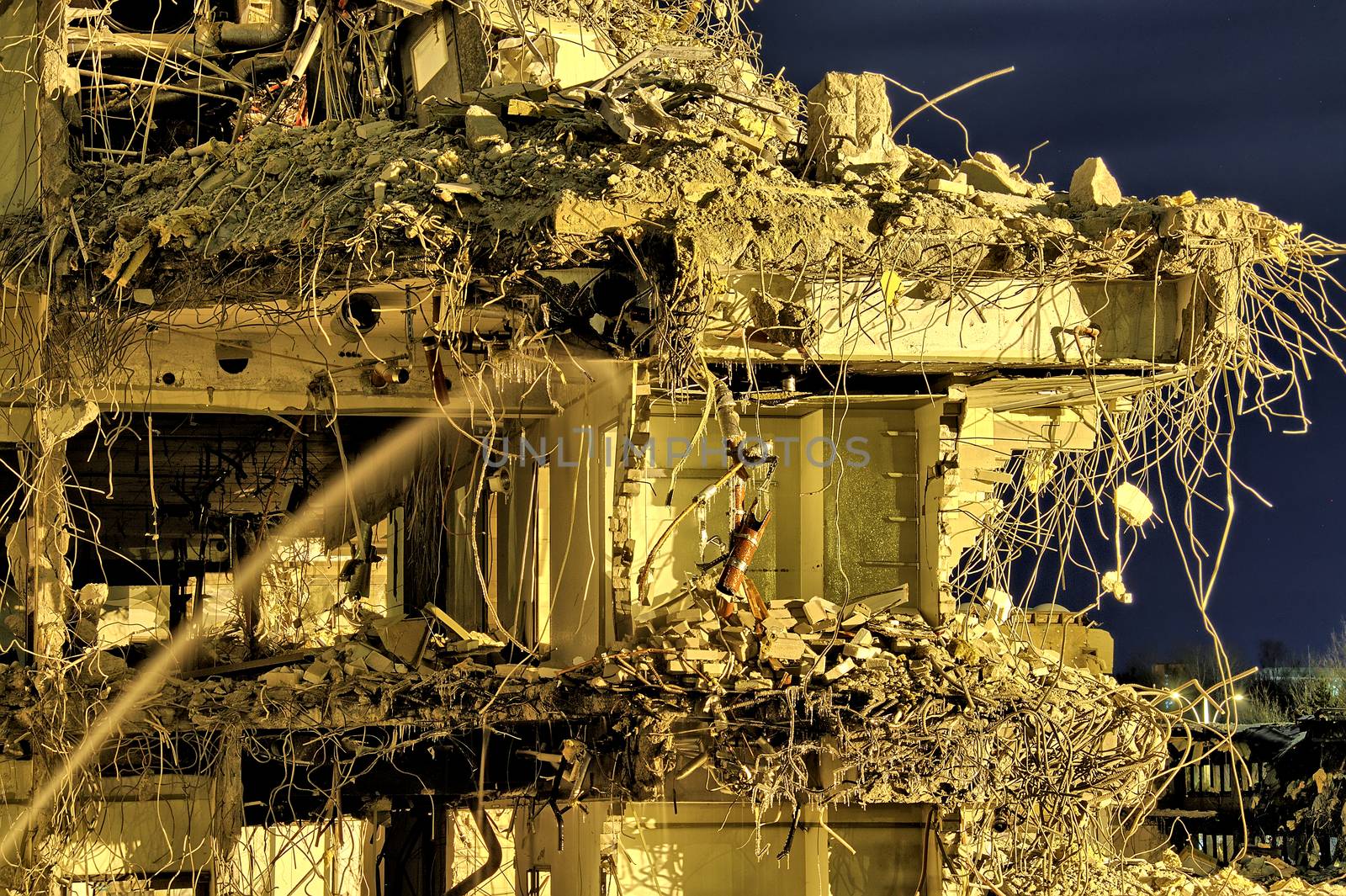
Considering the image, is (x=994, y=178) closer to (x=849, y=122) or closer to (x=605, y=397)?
(x=849, y=122)

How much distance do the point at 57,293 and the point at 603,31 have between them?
5359 millimetres

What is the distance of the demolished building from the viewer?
37.4 ft

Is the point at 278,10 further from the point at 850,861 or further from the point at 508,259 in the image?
→ the point at 850,861

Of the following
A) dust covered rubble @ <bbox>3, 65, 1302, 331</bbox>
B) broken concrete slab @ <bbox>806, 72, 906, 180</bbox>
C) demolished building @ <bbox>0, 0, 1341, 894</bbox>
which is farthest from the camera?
broken concrete slab @ <bbox>806, 72, 906, 180</bbox>

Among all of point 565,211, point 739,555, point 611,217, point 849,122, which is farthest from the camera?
point 849,122

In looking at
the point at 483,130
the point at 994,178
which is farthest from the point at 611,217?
the point at 994,178

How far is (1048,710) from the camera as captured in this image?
481 inches

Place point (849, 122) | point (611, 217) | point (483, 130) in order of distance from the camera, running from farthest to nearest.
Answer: point (849, 122) → point (483, 130) → point (611, 217)

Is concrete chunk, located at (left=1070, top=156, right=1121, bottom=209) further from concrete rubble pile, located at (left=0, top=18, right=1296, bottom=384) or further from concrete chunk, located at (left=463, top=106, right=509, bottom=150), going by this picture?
concrete chunk, located at (left=463, top=106, right=509, bottom=150)

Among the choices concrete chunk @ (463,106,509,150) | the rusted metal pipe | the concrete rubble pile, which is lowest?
the rusted metal pipe

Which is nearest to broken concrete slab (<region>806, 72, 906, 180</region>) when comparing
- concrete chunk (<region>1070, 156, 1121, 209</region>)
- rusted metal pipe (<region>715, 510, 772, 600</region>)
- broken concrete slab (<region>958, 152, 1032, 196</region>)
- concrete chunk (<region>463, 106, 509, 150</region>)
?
broken concrete slab (<region>958, 152, 1032, 196</region>)

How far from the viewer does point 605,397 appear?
12.8 metres

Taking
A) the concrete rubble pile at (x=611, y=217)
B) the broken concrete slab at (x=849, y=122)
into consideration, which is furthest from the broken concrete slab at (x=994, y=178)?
the broken concrete slab at (x=849, y=122)

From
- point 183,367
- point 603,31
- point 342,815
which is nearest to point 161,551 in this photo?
point 183,367
